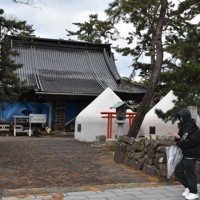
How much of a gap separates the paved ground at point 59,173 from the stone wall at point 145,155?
0.70ft

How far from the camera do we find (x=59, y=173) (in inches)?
341

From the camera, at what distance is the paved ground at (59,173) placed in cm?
710

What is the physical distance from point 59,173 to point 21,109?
1610cm

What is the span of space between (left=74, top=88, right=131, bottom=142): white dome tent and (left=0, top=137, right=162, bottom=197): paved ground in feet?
19.1

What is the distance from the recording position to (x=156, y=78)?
12516 millimetres

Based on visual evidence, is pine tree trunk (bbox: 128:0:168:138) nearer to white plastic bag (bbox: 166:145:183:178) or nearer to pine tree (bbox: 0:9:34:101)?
pine tree (bbox: 0:9:34:101)

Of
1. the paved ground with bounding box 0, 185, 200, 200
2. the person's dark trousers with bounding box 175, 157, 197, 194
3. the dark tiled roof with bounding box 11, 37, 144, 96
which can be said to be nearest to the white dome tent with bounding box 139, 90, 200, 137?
the dark tiled roof with bounding box 11, 37, 144, 96

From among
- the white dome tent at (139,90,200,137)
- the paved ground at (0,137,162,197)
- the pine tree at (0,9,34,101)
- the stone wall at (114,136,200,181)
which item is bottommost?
the paved ground at (0,137,162,197)

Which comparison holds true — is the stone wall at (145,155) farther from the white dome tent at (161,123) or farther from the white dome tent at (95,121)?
the white dome tent at (95,121)

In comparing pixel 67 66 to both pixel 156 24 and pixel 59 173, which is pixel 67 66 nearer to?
pixel 156 24

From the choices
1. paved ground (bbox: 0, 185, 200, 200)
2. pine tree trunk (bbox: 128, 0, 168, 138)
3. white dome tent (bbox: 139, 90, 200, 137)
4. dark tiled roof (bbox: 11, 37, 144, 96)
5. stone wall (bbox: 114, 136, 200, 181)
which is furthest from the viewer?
dark tiled roof (bbox: 11, 37, 144, 96)

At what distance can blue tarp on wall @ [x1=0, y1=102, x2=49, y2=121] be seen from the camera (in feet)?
77.6

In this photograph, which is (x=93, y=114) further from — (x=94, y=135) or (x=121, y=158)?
(x=121, y=158)

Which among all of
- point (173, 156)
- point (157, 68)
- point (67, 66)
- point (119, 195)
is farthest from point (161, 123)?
point (67, 66)
